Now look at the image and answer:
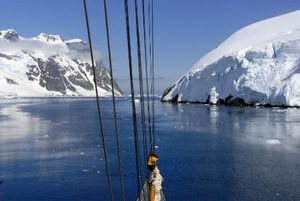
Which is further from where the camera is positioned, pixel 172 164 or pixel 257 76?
pixel 257 76

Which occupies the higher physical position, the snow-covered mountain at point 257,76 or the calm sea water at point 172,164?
the snow-covered mountain at point 257,76

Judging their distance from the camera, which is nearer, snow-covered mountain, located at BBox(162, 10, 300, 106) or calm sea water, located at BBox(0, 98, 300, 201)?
calm sea water, located at BBox(0, 98, 300, 201)

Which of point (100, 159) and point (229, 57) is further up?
point (229, 57)

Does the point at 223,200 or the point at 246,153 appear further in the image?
the point at 246,153

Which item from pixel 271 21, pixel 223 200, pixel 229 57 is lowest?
pixel 223 200

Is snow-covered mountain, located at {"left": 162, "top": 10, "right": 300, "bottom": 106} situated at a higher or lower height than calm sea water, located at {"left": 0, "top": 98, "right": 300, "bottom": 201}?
higher

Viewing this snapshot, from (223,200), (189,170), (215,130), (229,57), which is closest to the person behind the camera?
(223,200)

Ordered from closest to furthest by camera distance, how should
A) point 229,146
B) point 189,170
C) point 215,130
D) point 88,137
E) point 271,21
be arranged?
point 189,170 → point 229,146 → point 88,137 → point 215,130 → point 271,21

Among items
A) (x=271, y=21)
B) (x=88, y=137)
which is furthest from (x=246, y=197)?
(x=271, y=21)

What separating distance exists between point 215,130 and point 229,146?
669cm

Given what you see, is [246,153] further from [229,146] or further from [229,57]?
[229,57]

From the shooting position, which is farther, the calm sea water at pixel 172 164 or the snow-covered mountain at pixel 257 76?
the snow-covered mountain at pixel 257 76

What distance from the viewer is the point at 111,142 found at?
902 inches

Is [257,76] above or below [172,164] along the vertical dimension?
above
